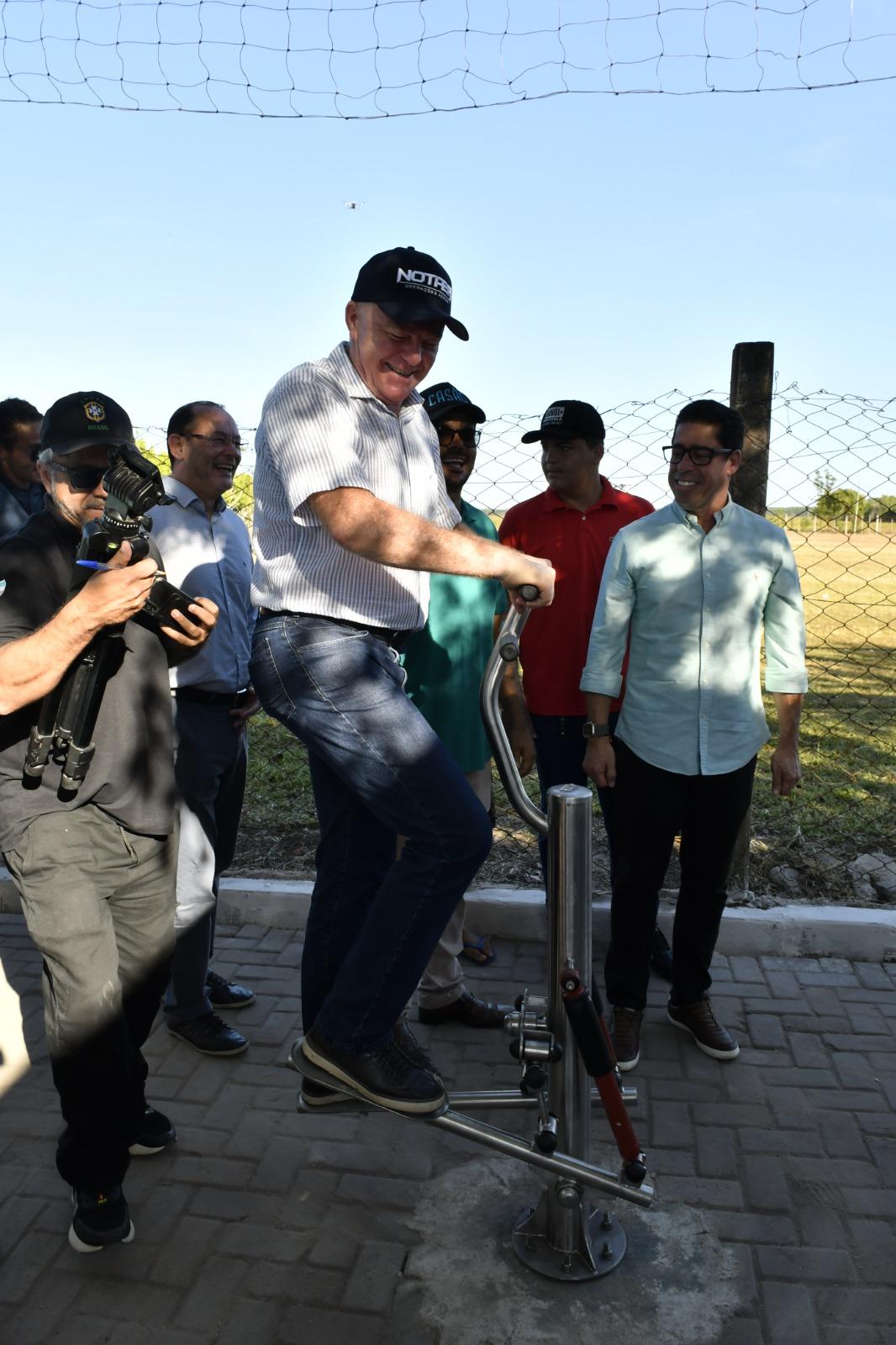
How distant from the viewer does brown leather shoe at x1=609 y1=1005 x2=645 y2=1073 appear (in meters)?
3.37

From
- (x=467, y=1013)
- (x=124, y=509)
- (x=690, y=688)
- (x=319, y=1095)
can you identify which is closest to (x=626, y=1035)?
(x=467, y=1013)

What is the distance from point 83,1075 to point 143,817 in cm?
61

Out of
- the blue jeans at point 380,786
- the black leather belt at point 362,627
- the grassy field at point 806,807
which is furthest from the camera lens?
the grassy field at point 806,807

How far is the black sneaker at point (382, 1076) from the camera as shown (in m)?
2.44

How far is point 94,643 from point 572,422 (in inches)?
80.7

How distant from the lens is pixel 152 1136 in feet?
9.52

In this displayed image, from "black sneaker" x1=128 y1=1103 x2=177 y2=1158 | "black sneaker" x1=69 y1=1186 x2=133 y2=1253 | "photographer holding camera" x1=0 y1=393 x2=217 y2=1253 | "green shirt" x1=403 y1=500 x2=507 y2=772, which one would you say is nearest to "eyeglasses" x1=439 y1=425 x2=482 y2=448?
"green shirt" x1=403 y1=500 x2=507 y2=772

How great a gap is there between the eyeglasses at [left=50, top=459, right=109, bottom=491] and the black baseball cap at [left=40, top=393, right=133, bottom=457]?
35mm

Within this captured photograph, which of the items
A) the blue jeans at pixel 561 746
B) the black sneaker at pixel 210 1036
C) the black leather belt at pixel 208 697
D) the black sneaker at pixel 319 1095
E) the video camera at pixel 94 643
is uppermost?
the video camera at pixel 94 643

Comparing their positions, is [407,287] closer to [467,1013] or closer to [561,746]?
[561,746]

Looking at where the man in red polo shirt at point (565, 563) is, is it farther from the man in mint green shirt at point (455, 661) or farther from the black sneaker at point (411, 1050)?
the black sneaker at point (411, 1050)

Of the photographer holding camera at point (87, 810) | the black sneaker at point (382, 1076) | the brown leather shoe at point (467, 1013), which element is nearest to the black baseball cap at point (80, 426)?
the photographer holding camera at point (87, 810)

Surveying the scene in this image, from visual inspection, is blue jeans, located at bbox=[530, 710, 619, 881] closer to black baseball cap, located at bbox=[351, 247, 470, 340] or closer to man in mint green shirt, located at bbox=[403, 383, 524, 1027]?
man in mint green shirt, located at bbox=[403, 383, 524, 1027]

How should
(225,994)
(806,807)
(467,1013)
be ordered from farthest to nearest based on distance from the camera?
(806,807) < (225,994) < (467,1013)
